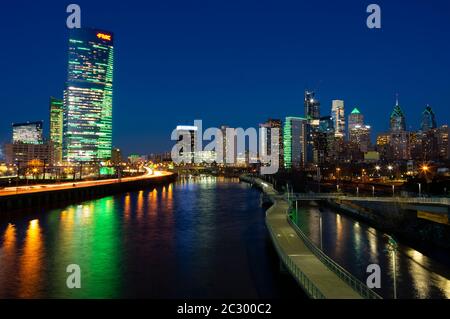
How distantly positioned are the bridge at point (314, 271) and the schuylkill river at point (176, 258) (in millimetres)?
1600

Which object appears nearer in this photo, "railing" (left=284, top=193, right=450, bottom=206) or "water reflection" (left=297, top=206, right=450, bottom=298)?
"water reflection" (left=297, top=206, right=450, bottom=298)

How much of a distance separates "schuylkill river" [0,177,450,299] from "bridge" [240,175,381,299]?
1.60 m

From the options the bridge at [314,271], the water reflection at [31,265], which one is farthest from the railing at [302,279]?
the water reflection at [31,265]

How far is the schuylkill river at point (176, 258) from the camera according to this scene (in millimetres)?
21125

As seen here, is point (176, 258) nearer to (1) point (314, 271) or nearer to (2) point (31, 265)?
(2) point (31, 265)

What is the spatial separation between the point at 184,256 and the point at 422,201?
2372 cm

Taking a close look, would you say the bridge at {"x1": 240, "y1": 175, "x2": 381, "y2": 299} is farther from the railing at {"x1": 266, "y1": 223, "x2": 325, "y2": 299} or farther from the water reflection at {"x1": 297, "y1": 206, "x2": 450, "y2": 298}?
the water reflection at {"x1": 297, "y1": 206, "x2": 450, "y2": 298}

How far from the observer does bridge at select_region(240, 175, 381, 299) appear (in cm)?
1580

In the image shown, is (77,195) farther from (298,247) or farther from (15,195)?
(298,247)

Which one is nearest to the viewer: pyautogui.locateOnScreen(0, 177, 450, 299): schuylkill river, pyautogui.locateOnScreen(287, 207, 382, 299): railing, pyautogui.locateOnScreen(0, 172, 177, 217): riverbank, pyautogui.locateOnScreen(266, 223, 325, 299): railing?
pyautogui.locateOnScreen(287, 207, 382, 299): railing

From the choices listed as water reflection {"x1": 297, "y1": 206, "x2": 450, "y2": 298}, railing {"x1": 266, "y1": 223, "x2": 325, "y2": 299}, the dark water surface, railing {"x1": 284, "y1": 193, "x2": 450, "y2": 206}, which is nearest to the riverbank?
the dark water surface

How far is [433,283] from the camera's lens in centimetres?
2178
